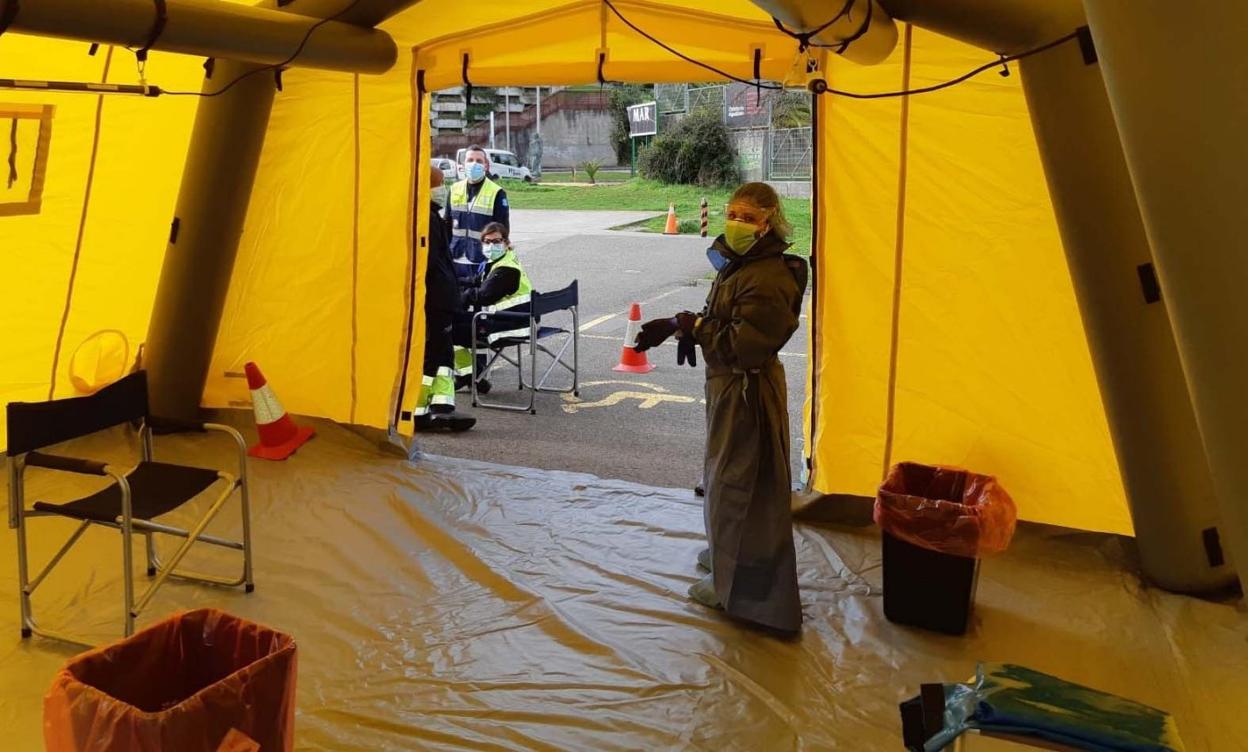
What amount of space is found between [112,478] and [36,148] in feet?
6.99

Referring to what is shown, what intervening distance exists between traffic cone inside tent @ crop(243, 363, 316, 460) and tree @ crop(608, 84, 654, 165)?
1861cm

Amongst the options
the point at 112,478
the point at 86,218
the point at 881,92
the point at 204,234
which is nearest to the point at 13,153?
the point at 86,218

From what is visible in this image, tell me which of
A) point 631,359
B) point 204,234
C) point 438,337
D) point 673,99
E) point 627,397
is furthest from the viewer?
point 673,99

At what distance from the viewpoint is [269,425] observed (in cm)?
494

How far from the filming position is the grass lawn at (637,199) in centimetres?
1641

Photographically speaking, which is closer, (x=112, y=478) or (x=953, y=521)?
(x=112, y=478)

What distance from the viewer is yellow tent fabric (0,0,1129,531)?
12.4 feet

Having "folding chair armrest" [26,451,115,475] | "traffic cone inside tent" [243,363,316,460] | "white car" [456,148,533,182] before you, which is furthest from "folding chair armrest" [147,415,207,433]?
"white car" [456,148,533,182]

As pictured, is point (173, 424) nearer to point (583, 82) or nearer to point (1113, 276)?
point (583, 82)

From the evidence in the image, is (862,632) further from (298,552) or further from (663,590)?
(298,552)

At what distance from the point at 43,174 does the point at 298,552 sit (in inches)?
88.2

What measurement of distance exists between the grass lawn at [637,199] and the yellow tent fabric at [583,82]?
430 inches

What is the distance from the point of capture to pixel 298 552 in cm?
384

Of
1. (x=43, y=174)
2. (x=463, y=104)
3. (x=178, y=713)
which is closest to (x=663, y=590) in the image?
(x=178, y=713)
